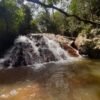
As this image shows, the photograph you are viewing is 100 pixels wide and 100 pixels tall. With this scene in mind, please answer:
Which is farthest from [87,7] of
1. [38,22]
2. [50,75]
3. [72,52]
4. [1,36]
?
[50,75]

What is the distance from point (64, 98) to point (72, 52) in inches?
374

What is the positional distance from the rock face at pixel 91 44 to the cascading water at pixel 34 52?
120 centimetres

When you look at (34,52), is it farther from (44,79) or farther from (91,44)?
(44,79)

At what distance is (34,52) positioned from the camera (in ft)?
49.6

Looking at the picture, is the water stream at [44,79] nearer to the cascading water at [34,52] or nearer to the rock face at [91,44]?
the cascading water at [34,52]

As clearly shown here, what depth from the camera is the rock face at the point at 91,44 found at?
47.5 ft

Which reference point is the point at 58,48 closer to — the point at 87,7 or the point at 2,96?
the point at 87,7

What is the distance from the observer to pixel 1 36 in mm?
18156

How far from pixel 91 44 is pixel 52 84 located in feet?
23.2

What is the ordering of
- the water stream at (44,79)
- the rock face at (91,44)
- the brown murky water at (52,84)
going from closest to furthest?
1. the brown murky water at (52,84)
2. the water stream at (44,79)
3. the rock face at (91,44)

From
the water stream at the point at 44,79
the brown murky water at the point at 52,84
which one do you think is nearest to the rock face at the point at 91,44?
the water stream at the point at 44,79

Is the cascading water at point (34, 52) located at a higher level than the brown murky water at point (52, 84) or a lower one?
higher

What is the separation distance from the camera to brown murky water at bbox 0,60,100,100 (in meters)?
7.06

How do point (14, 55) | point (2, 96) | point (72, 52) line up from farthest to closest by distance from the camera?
point (72, 52) → point (14, 55) → point (2, 96)
